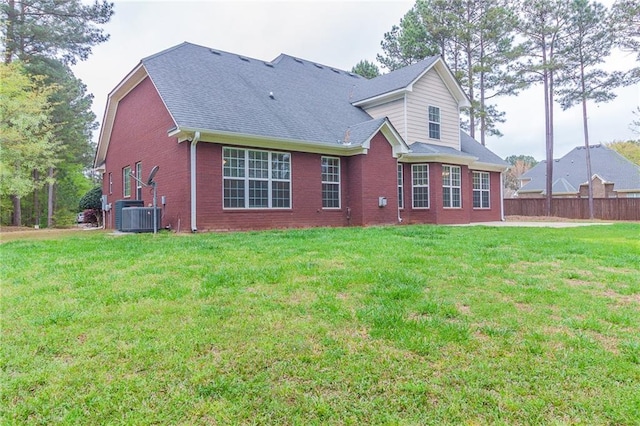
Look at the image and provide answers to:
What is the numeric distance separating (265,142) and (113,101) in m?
7.94

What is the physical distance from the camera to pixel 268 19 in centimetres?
1582

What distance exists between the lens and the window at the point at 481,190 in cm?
1775

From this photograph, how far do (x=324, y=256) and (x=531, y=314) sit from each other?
120 inches

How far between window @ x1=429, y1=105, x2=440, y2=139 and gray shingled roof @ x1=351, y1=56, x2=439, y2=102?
162 cm

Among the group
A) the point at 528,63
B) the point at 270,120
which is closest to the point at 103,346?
the point at 270,120

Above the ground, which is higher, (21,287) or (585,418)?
(21,287)

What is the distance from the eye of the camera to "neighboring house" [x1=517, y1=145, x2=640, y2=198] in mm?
Result: 30938

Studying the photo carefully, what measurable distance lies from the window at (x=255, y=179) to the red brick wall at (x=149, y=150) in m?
1.18

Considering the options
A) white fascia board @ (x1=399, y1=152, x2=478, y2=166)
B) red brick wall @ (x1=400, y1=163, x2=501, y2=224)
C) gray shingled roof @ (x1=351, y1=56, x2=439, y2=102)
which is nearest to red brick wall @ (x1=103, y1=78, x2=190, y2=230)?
white fascia board @ (x1=399, y1=152, x2=478, y2=166)

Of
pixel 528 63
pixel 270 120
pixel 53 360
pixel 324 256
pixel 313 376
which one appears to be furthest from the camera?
pixel 528 63

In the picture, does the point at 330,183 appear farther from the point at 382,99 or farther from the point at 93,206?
the point at 93,206

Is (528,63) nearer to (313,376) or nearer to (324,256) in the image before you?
(324,256)

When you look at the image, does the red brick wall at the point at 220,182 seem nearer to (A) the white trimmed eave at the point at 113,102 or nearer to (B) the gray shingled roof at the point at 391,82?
(A) the white trimmed eave at the point at 113,102

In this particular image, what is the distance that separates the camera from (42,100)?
16234 millimetres
